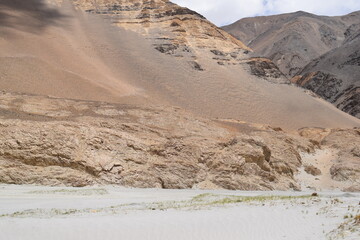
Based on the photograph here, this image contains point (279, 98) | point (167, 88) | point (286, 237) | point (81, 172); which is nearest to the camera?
point (286, 237)

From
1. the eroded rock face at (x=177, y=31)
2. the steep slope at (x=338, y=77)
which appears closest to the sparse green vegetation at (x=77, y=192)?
the eroded rock face at (x=177, y=31)

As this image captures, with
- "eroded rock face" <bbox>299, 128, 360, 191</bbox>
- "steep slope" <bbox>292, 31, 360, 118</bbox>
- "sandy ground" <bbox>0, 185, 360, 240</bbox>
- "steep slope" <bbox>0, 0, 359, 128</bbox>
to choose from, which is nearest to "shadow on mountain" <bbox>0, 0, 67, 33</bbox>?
"steep slope" <bbox>0, 0, 359, 128</bbox>

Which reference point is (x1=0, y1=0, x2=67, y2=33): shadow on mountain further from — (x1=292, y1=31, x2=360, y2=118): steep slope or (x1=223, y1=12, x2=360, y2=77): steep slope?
(x1=223, y1=12, x2=360, y2=77): steep slope

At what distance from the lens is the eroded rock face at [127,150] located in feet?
65.2

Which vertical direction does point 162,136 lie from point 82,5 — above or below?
below

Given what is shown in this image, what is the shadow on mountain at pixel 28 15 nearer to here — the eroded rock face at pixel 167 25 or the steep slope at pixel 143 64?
the steep slope at pixel 143 64

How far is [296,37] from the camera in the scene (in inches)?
4931

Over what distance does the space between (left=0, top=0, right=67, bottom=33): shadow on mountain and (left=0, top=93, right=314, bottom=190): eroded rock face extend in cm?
2393

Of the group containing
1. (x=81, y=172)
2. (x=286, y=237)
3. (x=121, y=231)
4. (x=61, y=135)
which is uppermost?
(x=286, y=237)

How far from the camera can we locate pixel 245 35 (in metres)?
168

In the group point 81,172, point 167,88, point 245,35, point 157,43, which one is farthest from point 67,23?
point 245,35

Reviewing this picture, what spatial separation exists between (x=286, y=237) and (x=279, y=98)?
4185 cm

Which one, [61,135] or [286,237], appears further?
[61,135]

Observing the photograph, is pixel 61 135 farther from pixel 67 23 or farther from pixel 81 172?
pixel 67 23
